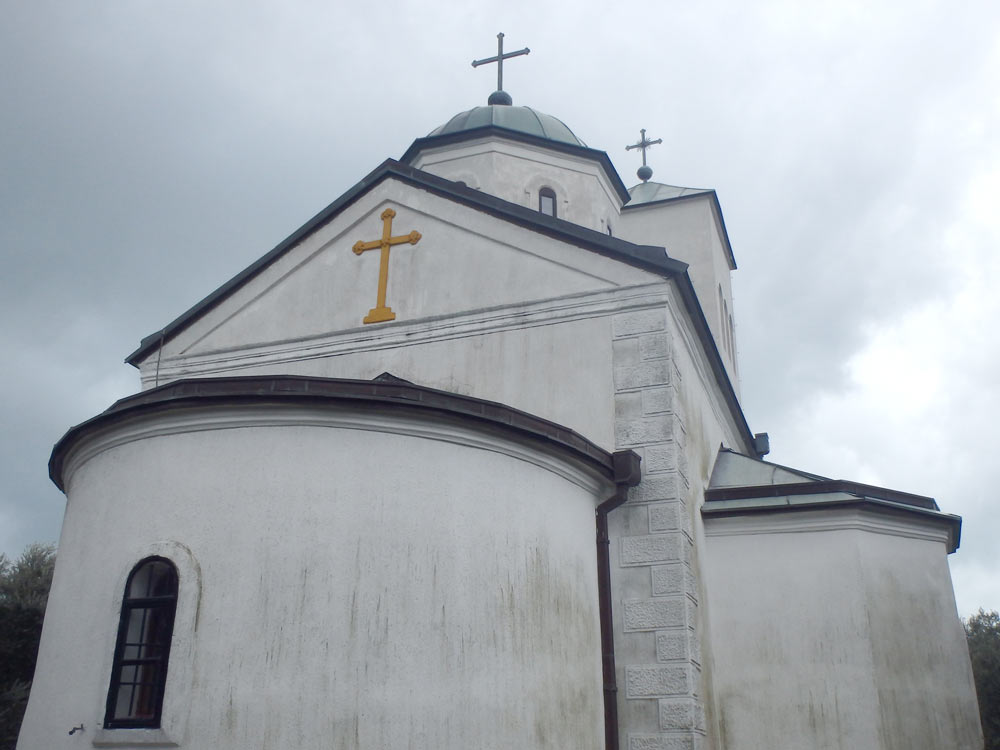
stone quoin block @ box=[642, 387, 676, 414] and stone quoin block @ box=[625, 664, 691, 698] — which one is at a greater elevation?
stone quoin block @ box=[642, 387, 676, 414]

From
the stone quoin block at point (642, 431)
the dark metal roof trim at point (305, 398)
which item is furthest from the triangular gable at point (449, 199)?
the dark metal roof trim at point (305, 398)

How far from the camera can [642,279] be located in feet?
38.1

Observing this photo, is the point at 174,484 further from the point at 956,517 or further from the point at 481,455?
the point at 956,517

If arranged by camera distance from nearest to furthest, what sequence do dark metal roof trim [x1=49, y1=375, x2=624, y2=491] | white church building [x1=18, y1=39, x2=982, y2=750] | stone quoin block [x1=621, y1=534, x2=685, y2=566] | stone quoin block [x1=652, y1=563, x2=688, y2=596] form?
white church building [x1=18, y1=39, x2=982, y2=750]
dark metal roof trim [x1=49, y1=375, x2=624, y2=491]
stone quoin block [x1=652, y1=563, x2=688, y2=596]
stone quoin block [x1=621, y1=534, x2=685, y2=566]

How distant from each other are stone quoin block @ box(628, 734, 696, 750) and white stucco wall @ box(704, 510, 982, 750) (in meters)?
1.41

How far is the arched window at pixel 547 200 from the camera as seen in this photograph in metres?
16.7

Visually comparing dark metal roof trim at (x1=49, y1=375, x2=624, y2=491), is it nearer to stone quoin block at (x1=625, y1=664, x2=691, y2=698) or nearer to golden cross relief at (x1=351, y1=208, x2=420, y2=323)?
stone quoin block at (x1=625, y1=664, x2=691, y2=698)

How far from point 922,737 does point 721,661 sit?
7.43ft

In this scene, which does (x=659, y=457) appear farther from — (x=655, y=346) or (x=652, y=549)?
(x=655, y=346)

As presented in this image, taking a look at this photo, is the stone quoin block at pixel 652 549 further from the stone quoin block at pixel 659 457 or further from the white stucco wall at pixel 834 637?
the white stucco wall at pixel 834 637

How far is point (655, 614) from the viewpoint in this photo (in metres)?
10.1

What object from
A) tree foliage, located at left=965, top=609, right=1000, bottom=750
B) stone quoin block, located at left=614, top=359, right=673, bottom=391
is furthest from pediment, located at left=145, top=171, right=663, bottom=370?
tree foliage, located at left=965, top=609, right=1000, bottom=750

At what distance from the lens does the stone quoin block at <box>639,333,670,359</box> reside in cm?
1120

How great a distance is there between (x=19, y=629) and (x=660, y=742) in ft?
49.0
